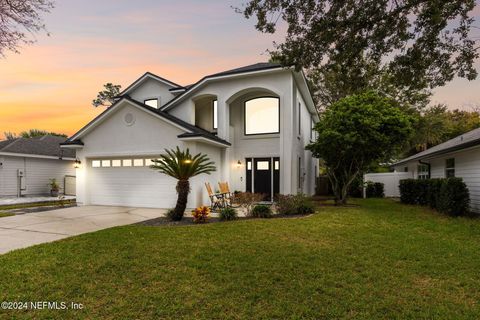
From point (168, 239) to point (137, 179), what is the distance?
298 inches

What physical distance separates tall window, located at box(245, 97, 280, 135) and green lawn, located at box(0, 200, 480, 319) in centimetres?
839

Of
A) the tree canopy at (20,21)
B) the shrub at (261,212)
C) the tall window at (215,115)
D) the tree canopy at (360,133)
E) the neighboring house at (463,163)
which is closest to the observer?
the tree canopy at (20,21)

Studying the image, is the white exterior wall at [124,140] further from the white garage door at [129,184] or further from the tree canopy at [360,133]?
the tree canopy at [360,133]

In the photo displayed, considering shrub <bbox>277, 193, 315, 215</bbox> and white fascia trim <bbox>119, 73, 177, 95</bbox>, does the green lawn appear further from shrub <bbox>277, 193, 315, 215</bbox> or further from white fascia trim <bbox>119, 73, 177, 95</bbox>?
white fascia trim <bbox>119, 73, 177, 95</bbox>

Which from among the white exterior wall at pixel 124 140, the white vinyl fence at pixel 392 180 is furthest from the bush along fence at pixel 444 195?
the white exterior wall at pixel 124 140

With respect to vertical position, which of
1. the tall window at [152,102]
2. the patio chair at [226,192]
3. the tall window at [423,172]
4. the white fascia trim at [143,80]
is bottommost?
the patio chair at [226,192]

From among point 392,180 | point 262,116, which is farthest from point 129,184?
point 392,180

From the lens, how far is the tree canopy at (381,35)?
21.1 feet

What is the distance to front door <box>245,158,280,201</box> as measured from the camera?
14953 mm

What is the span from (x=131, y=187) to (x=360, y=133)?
1119cm

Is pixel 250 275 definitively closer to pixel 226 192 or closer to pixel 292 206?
pixel 292 206

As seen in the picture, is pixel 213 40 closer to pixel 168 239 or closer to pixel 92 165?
pixel 92 165

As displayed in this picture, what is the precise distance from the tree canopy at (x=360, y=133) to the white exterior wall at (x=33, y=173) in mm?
19333

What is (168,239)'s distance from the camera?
6.81 m
